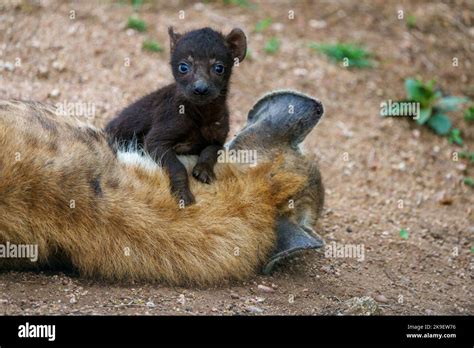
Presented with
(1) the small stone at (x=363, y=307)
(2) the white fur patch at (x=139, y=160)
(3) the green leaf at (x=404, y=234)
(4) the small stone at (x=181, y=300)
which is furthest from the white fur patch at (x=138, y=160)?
(3) the green leaf at (x=404, y=234)

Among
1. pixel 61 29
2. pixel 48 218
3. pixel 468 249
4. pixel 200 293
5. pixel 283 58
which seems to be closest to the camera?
pixel 48 218

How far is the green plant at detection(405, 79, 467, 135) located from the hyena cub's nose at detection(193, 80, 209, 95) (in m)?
4.47

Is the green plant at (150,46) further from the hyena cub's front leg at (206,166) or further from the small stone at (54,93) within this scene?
the hyena cub's front leg at (206,166)

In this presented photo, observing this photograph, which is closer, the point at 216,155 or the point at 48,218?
→ the point at 48,218

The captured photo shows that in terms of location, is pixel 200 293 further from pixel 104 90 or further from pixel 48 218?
pixel 104 90

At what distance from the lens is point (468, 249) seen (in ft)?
25.4

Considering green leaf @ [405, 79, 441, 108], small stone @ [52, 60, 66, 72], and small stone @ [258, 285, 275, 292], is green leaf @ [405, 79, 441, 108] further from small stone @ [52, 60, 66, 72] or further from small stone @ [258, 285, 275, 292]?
small stone @ [258, 285, 275, 292]

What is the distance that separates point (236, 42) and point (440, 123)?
4107mm

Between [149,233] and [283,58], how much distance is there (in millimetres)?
5159

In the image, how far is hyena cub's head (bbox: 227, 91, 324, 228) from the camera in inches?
244

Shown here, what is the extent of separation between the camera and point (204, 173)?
6.08m

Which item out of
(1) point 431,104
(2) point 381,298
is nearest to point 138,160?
(2) point 381,298

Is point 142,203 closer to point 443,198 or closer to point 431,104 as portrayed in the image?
point 443,198

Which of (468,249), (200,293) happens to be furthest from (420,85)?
(200,293)
